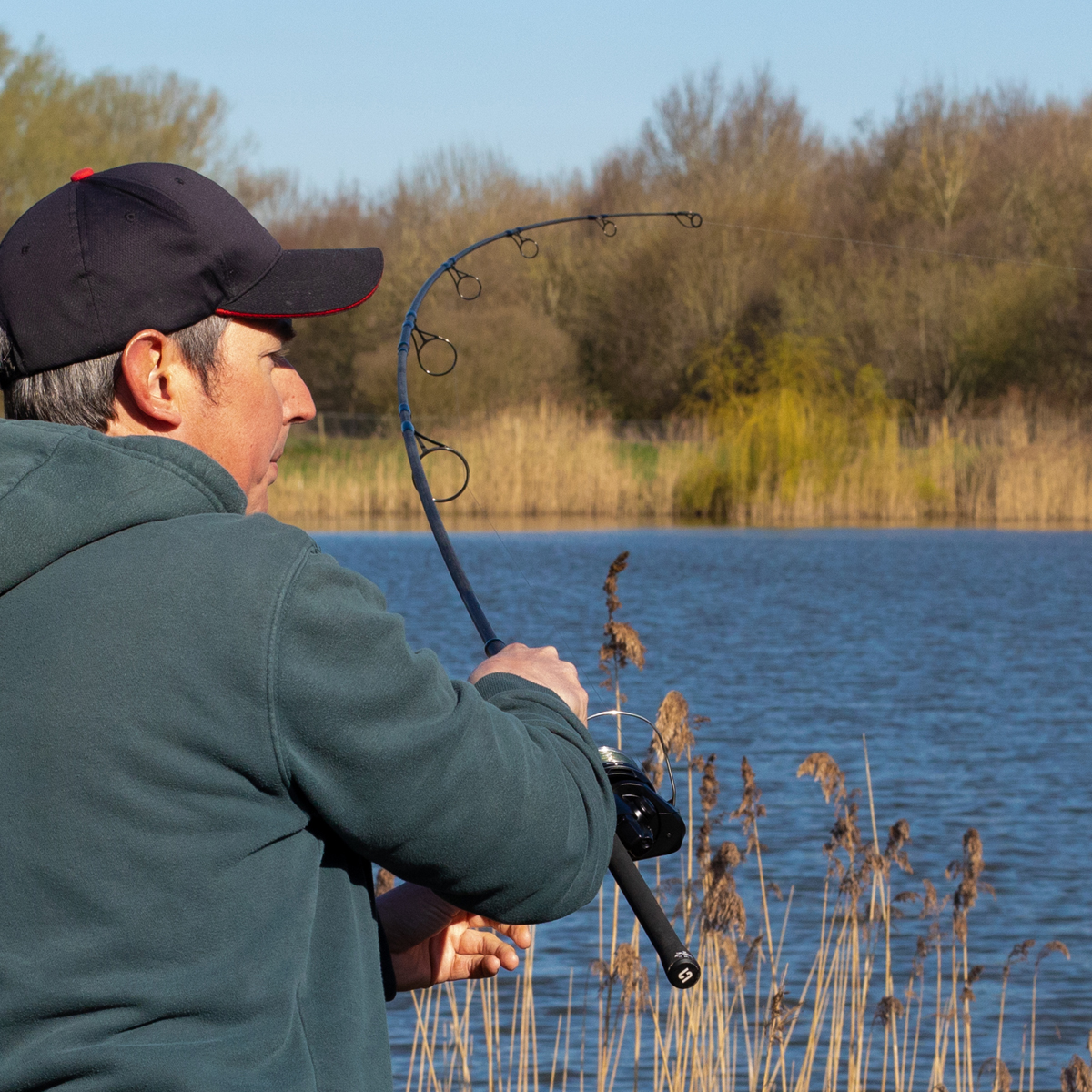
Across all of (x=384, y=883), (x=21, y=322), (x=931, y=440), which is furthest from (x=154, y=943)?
(x=931, y=440)

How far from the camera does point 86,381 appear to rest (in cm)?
136

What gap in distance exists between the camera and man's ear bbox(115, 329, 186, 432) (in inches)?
52.7

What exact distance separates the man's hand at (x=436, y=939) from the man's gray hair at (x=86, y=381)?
47 cm

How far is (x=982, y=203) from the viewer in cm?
3294

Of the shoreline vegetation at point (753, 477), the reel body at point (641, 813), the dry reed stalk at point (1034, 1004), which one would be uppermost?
→ the shoreline vegetation at point (753, 477)

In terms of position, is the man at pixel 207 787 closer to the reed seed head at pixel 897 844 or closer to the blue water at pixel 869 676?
the blue water at pixel 869 676

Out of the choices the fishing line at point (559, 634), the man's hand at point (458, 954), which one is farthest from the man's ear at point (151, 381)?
the man's hand at point (458, 954)

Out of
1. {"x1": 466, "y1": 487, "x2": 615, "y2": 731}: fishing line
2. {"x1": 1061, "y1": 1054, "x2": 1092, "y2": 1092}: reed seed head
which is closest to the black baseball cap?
{"x1": 466, "y1": 487, "x2": 615, "y2": 731}: fishing line

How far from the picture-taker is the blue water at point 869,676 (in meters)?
6.36

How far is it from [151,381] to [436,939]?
57 cm

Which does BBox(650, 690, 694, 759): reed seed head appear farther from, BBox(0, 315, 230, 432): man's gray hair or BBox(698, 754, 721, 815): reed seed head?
BBox(0, 315, 230, 432): man's gray hair

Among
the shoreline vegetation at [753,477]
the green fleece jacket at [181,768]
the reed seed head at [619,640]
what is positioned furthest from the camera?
the shoreline vegetation at [753,477]

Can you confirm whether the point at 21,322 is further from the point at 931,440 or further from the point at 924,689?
the point at 931,440

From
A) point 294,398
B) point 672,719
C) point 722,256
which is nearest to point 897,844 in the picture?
point 672,719
